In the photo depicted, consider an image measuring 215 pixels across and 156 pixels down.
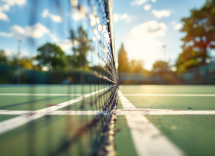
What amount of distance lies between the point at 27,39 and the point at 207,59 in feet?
92.8

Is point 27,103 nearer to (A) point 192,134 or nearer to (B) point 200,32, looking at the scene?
(A) point 192,134

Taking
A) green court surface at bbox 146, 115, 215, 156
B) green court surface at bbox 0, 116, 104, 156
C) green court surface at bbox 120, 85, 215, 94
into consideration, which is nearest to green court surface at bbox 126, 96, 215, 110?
Answer: green court surface at bbox 146, 115, 215, 156

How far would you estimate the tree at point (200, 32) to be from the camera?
20609mm

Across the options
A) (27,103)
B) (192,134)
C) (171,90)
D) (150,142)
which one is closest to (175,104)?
(192,134)

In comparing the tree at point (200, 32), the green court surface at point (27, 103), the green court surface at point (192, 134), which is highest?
the tree at point (200, 32)

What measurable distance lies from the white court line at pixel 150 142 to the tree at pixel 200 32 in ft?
81.9

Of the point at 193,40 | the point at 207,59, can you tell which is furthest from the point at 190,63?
the point at 193,40

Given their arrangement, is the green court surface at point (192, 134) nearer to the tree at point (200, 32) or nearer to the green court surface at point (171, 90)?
the green court surface at point (171, 90)

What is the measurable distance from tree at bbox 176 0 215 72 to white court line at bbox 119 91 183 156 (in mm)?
24952

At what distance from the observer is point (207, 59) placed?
904 inches

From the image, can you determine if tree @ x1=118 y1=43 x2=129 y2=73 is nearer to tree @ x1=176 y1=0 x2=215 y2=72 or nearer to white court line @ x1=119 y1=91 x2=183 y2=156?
tree @ x1=176 y1=0 x2=215 y2=72

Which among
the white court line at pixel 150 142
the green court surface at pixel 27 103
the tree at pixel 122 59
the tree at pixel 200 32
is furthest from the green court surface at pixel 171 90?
the tree at pixel 122 59

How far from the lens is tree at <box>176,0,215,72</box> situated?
67.6ft

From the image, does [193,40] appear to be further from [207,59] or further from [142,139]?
[142,139]
